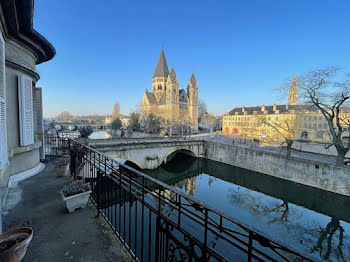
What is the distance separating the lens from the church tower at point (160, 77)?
206ft

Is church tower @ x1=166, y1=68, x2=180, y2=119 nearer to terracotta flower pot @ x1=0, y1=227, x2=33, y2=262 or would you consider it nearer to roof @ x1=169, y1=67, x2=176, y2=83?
roof @ x1=169, y1=67, x2=176, y2=83

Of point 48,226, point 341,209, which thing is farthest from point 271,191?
point 48,226

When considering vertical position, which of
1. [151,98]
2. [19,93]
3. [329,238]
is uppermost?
[151,98]

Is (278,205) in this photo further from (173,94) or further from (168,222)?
(173,94)

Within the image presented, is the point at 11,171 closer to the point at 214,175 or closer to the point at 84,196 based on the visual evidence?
the point at 84,196

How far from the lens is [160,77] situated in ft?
207

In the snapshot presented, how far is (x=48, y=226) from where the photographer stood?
133 inches

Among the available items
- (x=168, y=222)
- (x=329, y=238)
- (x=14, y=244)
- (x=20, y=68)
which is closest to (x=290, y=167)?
(x=329, y=238)

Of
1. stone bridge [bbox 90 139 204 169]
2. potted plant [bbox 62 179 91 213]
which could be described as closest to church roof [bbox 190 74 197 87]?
stone bridge [bbox 90 139 204 169]

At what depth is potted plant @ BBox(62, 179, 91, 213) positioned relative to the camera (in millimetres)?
3760

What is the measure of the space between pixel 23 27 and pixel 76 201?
192 inches

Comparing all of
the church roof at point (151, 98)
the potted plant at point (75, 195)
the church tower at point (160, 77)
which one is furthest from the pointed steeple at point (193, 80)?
the potted plant at point (75, 195)

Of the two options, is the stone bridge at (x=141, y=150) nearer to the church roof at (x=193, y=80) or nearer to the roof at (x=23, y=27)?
the roof at (x=23, y=27)

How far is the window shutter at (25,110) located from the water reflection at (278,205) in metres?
6.95
